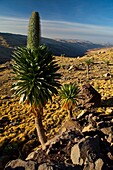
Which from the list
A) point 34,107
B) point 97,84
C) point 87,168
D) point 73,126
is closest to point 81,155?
point 87,168

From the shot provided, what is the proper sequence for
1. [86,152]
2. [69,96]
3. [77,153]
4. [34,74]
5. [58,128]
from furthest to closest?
[58,128]
[69,96]
[34,74]
[77,153]
[86,152]

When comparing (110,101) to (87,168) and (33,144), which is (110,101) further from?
(87,168)

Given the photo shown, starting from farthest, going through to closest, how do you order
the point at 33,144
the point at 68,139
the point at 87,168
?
the point at 33,144, the point at 68,139, the point at 87,168

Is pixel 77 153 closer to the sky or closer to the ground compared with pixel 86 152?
closer to the ground

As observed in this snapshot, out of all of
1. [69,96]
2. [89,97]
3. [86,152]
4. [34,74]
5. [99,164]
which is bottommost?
[89,97]

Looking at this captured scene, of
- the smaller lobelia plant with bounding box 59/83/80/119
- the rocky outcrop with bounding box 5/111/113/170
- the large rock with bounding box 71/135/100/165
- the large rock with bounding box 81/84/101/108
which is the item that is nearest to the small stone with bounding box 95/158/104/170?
the rocky outcrop with bounding box 5/111/113/170

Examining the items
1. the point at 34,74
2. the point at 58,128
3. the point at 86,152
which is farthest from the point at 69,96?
the point at 86,152

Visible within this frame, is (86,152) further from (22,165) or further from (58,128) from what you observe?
(58,128)

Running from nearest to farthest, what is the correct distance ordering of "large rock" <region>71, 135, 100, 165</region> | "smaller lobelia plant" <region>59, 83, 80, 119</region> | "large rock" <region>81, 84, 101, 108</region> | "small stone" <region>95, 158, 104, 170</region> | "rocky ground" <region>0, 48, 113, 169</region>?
"small stone" <region>95, 158, 104, 170</region>
"large rock" <region>71, 135, 100, 165</region>
"rocky ground" <region>0, 48, 113, 169</region>
"smaller lobelia plant" <region>59, 83, 80, 119</region>
"large rock" <region>81, 84, 101, 108</region>

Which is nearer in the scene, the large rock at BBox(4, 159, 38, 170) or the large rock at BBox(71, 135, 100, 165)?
the large rock at BBox(4, 159, 38, 170)

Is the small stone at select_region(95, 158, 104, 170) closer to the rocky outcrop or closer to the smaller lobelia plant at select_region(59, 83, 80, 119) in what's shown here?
the rocky outcrop

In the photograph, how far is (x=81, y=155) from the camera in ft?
70.1

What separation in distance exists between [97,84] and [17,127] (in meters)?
27.1

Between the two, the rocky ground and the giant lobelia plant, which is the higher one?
the giant lobelia plant
